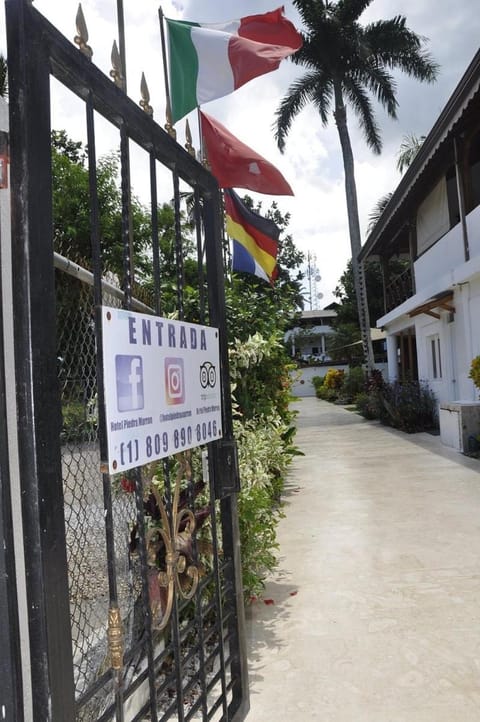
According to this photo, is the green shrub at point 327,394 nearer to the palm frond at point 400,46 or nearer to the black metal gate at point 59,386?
the palm frond at point 400,46

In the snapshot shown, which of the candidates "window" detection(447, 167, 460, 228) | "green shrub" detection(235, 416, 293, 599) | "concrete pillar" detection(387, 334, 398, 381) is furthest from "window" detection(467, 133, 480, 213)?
"green shrub" detection(235, 416, 293, 599)

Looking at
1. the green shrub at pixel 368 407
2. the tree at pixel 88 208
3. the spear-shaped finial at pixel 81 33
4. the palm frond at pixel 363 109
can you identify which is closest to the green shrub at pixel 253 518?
the spear-shaped finial at pixel 81 33

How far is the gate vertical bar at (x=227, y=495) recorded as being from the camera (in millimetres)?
2643

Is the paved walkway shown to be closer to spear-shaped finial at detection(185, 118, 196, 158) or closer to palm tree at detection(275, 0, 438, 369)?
spear-shaped finial at detection(185, 118, 196, 158)

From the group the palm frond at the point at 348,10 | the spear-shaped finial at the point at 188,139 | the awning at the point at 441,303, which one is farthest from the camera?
the palm frond at the point at 348,10

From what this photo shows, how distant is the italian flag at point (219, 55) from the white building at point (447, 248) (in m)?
4.88

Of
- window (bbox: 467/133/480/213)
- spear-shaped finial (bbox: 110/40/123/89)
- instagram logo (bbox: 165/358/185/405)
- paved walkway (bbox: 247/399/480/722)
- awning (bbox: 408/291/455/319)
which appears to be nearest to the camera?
spear-shaped finial (bbox: 110/40/123/89)

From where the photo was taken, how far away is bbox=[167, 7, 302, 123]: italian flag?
414cm

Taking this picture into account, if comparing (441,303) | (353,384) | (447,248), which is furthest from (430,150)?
(353,384)

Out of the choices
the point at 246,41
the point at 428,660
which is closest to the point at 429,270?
the point at 246,41

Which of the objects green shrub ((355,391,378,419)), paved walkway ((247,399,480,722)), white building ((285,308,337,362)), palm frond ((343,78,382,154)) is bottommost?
paved walkway ((247,399,480,722))

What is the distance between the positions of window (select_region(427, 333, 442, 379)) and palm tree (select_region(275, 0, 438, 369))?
5.47 metres

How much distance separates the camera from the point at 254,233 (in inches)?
246

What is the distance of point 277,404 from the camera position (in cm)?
759
